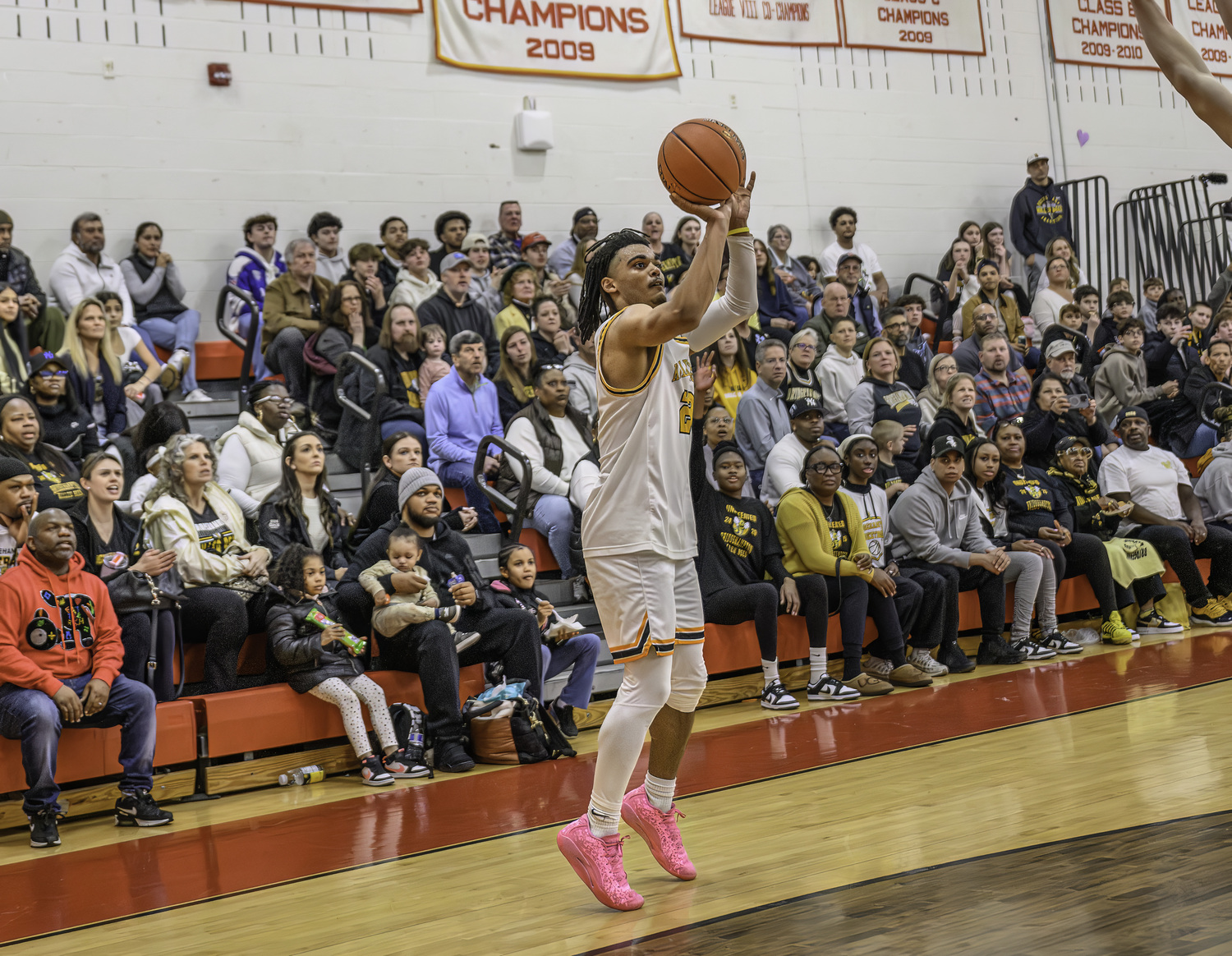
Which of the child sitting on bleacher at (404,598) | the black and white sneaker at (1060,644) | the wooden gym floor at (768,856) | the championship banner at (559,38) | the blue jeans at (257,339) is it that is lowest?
the wooden gym floor at (768,856)

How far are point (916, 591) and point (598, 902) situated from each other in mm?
3876

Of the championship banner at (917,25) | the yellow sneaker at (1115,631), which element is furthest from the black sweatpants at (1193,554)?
the championship banner at (917,25)

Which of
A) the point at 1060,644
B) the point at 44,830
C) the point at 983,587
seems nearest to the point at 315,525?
the point at 44,830

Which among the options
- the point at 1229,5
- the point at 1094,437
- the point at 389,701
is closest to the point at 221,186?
the point at 389,701

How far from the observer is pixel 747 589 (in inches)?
245

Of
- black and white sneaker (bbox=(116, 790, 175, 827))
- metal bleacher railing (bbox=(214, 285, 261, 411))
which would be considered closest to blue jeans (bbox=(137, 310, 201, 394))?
metal bleacher railing (bbox=(214, 285, 261, 411))

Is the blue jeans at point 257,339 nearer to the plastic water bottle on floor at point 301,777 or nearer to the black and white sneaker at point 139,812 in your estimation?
the plastic water bottle on floor at point 301,777

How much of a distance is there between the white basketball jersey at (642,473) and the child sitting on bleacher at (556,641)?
244cm

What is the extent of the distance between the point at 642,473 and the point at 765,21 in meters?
9.39

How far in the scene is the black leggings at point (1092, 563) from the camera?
287 inches

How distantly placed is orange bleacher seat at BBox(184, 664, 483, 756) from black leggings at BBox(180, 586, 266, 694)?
0.10 m

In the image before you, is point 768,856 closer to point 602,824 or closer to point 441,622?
point 602,824

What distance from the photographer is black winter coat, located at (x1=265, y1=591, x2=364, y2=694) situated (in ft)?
17.0

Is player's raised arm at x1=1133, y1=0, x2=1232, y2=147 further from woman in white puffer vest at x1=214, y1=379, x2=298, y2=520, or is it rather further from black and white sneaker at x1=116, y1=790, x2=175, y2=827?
woman in white puffer vest at x1=214, y1=379, x2=298, y2=520
